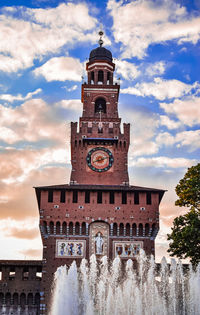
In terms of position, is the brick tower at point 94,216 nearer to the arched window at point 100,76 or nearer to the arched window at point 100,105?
the arched window at point 100,105

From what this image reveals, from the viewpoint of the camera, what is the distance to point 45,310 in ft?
153

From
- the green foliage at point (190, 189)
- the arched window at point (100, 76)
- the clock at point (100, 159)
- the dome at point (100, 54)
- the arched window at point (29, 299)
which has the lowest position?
the arched window at point (29, 299)

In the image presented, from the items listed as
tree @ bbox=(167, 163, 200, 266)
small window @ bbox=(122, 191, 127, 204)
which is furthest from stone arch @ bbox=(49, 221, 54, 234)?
tree @ bbox=(167, 163, 200, 266)

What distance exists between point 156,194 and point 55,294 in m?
15.1

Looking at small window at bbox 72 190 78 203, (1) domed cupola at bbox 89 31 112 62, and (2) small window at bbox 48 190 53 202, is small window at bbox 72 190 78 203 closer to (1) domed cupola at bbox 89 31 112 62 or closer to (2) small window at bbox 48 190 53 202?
(2) small window at bbox 48 190 53 202

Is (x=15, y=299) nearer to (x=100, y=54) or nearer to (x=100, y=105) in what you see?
(x=100, y=105)

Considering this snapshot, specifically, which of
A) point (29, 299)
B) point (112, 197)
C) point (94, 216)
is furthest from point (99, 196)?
point (29, 299)

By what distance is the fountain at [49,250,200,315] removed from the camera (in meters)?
41.8

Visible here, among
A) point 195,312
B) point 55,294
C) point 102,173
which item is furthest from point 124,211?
point 195,312

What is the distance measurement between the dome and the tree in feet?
85.0

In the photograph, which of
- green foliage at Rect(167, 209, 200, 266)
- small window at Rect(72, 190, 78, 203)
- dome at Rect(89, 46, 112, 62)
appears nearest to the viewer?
green foliage at Rect(167, 209, 200, 266)

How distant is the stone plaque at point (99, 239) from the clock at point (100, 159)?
8.03 m

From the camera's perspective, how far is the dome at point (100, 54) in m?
64.0

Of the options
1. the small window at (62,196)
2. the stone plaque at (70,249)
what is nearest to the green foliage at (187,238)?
the stone plaque at (70,249)
